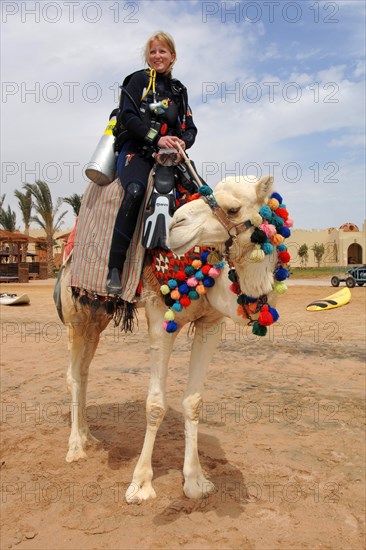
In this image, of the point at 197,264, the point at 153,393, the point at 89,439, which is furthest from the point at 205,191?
the point at 89,439

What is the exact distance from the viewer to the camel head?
2.65 m

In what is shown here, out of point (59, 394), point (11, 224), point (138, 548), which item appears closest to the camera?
point (138, 548)

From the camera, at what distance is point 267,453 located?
4.43 meters

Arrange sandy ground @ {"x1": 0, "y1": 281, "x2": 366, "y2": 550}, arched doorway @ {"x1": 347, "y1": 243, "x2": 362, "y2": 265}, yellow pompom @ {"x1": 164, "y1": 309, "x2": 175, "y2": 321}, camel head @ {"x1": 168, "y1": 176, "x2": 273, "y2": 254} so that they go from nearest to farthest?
camel head @ {"x1": 168, "y1": 176, "x2": 273, "y2": 254}, sandy ground @ {"x1": 0, "y1": 281, "x2": 366, "y2": 550}, yellow pompom @ {"x1": 164, "y1": 309, "x2": 175, "y2": 321}, arched doorway @ {"x1": 347, "y1": 243, "x2": 362, "y2": 265}

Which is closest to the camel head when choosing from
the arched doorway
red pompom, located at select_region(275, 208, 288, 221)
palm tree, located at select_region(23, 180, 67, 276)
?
red pompom, located at select_region(275, 208, 288, 221)

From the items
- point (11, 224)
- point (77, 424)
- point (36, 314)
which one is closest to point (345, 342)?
point (77, 424)

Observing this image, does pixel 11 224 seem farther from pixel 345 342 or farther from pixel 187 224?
pixel 187 224

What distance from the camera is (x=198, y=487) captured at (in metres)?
3.57

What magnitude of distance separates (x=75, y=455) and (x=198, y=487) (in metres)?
1.30

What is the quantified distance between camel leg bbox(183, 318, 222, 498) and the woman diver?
0.74 meters

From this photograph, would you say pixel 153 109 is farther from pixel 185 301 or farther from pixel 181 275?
pixel 185 301

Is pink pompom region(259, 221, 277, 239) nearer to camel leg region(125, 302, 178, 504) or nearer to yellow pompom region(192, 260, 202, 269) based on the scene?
→ yellow pompom region(192, 260, 202, 269)

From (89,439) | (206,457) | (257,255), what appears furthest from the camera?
(89,439)

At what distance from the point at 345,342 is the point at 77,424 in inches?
272
